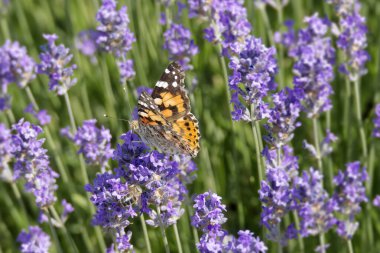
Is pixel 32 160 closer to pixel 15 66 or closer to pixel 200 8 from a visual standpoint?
pixel 15 66

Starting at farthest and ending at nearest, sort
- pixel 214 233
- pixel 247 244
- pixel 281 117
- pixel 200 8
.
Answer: pixel 200 8 < pixel 281 117 < pixel 214 233 < pixel 247 244

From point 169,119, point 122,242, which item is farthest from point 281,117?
point 122,242

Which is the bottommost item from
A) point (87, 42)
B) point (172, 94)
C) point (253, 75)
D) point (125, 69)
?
point (253, 75)

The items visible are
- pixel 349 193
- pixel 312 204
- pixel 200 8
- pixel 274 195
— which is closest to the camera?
pixel 274 195

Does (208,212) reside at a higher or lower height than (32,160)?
lower

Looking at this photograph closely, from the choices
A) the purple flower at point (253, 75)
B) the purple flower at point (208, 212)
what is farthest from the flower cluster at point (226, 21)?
the purple flower at point (208, 212)

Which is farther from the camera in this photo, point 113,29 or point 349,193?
point 113,29

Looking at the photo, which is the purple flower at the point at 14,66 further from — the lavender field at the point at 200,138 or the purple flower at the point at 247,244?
the purple flower at the point at 247,244
